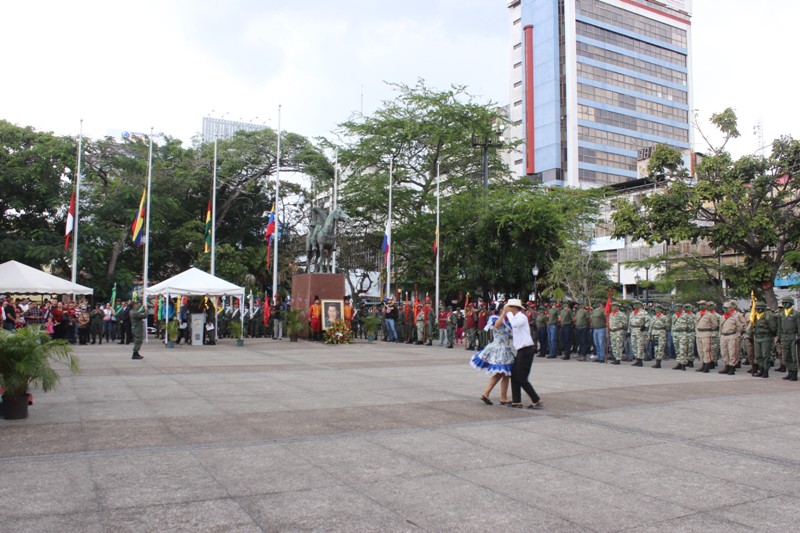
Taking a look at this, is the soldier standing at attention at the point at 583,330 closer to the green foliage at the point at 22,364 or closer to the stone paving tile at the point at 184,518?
the green foliage at the point at 22,364

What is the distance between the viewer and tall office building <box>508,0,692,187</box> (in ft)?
235

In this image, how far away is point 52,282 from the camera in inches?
831

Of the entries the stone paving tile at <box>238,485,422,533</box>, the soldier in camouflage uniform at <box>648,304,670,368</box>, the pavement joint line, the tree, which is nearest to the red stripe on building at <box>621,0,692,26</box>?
the tree

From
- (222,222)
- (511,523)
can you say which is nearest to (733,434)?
(511,523)

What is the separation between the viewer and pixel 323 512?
4711mm

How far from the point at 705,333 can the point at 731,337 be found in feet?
2.12

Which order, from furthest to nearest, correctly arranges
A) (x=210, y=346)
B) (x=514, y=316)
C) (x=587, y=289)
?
(x=587, y=289) → (x=210, y=346) → (x=514, y=316)

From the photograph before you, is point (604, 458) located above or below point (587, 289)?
below

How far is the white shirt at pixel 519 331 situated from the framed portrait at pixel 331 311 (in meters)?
16.7

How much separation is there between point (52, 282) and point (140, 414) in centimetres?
1457

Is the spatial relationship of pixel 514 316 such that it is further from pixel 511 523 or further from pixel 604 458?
pixel 511 523

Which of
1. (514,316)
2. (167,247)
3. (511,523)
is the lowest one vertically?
(511,523)

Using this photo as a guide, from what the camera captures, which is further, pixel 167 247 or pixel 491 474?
pixel 167 247

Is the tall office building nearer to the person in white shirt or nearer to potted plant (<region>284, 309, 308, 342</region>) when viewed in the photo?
potted plant (<region>284, 309, 308, 342</region>)
